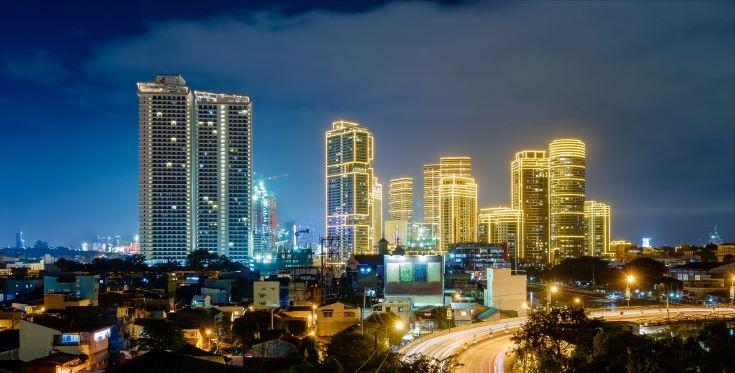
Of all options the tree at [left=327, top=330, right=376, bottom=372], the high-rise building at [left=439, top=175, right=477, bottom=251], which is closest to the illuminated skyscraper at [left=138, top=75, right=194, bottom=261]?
the tree at [left=327, top=330, right=376, bottom=372]

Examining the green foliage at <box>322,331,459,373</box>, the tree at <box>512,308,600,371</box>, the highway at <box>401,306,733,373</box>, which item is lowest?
the highway at <box>401,306,733,373</box>

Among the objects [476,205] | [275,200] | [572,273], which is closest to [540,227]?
[476,205]

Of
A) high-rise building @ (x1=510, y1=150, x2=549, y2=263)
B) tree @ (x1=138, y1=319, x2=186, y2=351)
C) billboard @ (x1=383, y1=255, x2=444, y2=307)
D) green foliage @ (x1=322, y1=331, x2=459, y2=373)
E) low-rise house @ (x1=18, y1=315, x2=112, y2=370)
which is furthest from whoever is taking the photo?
high-rise building @ (x1=510, y1=150, x2=549, y2=263)

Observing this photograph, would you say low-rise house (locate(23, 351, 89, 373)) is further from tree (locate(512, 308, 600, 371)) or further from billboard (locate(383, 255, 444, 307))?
billboard (locate(383, 255, 444, 307))

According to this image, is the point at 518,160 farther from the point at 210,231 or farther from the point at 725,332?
the point at 725,332

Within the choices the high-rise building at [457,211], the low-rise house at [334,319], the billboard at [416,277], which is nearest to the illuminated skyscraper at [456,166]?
the high-rise building at [457,211]

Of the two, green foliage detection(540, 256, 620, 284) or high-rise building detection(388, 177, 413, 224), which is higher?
high-rise building detection(388, 177, 413, 224)

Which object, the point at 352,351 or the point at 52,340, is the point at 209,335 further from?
the point at 352,351
